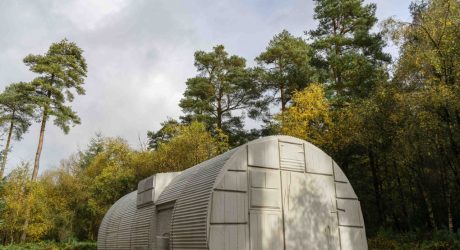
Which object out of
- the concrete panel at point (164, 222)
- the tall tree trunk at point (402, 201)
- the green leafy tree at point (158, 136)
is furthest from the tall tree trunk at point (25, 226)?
the tall tree trunk at point (402, 201)

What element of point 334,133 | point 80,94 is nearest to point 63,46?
point 80,94

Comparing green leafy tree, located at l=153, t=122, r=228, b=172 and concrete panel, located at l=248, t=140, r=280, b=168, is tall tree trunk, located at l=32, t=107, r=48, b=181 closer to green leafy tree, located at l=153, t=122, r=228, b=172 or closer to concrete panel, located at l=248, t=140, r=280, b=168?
green leafy tree, located at l=153, t=122, r=228, b=172

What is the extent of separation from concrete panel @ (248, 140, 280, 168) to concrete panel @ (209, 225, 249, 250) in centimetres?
191

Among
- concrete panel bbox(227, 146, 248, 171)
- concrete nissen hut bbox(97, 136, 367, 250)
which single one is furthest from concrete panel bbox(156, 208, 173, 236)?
concrete panel bbox(227, 146, 248, 171)

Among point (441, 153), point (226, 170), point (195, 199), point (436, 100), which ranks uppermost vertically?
point (436, 100)

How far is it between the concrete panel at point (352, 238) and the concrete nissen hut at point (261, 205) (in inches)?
1.2

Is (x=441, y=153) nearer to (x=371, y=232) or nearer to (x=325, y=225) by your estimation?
(x=371, y=232)

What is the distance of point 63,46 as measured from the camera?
3653 centimetres

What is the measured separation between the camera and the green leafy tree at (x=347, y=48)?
27.4 meters

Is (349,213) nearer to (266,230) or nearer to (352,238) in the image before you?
(352,238)

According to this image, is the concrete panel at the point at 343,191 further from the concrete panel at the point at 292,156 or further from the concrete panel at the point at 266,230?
the concrete panel at the point at 266,230

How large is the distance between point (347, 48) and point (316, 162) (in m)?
22.6

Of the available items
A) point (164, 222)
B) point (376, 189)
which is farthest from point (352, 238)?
point (376, 189)

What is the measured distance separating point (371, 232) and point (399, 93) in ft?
28.5
